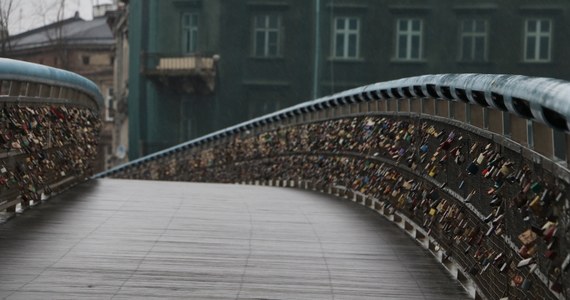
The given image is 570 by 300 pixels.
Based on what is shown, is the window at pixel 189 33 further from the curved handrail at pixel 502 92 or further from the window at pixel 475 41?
the curved handrail at pixel 502 92

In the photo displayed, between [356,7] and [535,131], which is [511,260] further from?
[356,7]

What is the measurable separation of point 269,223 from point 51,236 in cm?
245

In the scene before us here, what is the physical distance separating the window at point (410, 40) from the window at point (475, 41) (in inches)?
64.7

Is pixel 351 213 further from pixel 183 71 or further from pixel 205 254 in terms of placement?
pixel 183 71

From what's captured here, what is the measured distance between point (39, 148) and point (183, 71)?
139 feet

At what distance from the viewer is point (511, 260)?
7.42 metres

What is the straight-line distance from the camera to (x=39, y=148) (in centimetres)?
1309

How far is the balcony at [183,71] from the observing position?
54906 millimetres

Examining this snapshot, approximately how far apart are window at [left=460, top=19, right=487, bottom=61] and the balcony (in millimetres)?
9417

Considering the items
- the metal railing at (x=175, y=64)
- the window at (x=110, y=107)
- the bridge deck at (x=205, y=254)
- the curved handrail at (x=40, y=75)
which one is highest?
the curved handrail at (x=40, y=75)

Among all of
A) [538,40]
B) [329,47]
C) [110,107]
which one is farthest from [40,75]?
[110,107]

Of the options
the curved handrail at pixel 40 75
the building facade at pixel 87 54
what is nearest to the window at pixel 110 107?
the building facade at pixel 87 54

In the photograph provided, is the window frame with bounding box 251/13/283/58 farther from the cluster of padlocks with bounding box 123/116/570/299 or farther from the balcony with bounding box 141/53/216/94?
the cluster of padlocks with bounding box 123/116/570/299

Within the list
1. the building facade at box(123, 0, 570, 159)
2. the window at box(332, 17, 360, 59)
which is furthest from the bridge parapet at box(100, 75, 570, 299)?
the window at box(332, 17, 360, 59)
